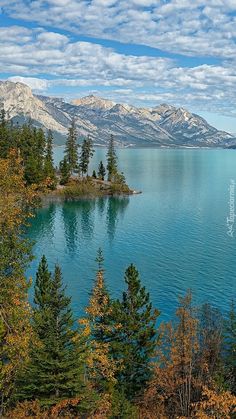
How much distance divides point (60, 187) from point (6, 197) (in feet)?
446

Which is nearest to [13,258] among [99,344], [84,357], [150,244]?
[84,357]

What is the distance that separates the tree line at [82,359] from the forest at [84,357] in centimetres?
8

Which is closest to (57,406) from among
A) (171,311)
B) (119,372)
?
(119,372)

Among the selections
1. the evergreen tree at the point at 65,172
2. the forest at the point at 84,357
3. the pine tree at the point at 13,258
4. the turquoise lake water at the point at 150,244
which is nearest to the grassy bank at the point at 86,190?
the evergreen tree at the point at 65,172

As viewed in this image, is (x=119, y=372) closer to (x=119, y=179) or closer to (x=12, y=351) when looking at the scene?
(x=12, y=351)

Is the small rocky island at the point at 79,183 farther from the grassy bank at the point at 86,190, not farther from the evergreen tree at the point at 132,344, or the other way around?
the evergreen tree at the point at 132,344

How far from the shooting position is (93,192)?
159500mm

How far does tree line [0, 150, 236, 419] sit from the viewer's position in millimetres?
24000

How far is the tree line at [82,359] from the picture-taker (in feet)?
78.7

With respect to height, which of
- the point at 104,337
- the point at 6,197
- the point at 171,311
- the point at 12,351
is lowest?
the point at 171,311

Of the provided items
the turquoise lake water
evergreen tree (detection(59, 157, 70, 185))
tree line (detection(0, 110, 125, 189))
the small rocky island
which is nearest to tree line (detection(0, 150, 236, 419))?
the turquoise lake water

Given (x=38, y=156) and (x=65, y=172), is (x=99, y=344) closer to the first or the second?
(x=38, y=156)

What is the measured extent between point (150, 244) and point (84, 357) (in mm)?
66606

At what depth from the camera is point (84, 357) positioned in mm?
33219
